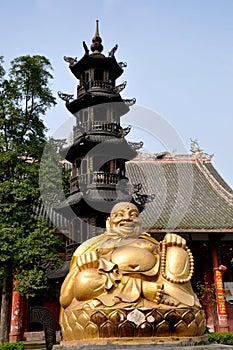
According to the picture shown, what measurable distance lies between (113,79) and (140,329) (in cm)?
1037

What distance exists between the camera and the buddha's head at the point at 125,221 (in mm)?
5520

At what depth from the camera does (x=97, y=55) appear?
12734 mm

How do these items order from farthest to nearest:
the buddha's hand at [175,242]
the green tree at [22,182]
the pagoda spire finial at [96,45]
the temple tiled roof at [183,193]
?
the temple tiled roof at [183,193]
the pagoda spire finial at [96,45]
the green tree at [22,182]
the buddha's hand at [175,242]

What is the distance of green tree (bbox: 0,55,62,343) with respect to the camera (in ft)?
36.6

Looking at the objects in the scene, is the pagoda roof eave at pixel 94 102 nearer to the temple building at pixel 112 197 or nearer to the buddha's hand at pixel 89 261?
the temple building at pixel 112 197

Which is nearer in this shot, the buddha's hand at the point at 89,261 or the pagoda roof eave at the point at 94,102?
the buddha's hand at the point at 89,261

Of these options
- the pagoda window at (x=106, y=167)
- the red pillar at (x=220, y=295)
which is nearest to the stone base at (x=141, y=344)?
the pagoda window at (x=106, y=167)

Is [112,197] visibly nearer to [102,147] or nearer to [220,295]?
[102,147]

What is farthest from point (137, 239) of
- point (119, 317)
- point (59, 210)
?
point (59, 210)

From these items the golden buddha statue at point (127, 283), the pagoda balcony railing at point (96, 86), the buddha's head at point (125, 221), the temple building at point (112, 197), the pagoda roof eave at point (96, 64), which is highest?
the pagoda roof eave at point (96, 64)

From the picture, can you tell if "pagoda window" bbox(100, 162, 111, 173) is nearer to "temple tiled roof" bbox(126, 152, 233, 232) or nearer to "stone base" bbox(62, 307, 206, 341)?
"temple tiled roof" bbox(126, 152, 233, 232)

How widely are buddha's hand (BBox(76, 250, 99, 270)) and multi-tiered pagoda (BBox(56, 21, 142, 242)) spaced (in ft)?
20.4

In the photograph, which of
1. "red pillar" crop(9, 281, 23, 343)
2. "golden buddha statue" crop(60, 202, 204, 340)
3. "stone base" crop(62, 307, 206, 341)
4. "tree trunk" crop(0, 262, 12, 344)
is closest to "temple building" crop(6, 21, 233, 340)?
"red pillar" crop(9, 281, 23, 343)

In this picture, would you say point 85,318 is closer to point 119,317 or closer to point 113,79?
point 119,317
